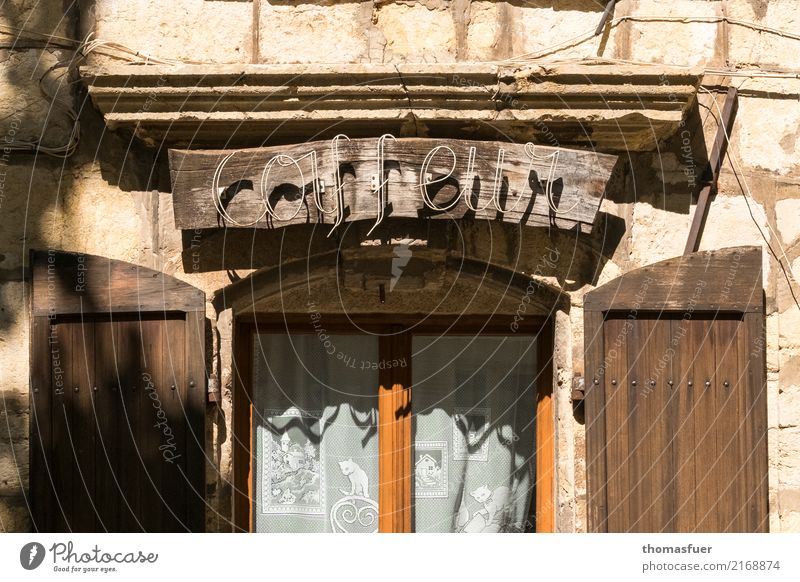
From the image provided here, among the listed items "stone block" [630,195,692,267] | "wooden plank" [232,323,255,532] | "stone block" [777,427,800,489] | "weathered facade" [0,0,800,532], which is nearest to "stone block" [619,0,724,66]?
"weathered facade" [0,0,800,532]

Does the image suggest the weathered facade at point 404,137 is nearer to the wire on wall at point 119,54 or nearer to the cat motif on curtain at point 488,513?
the wire on wall at point 119,54

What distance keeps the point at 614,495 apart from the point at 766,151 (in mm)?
1439

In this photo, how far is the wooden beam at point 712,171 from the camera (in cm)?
415

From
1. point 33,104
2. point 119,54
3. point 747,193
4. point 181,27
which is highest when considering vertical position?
point 181,27

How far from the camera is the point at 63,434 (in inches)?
154

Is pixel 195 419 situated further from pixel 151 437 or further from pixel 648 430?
pixel 648 430

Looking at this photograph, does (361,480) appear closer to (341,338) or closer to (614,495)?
(341,338)

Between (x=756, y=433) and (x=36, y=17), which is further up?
(x=36, y=17)

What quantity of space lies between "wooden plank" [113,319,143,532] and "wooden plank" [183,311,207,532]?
0.16m

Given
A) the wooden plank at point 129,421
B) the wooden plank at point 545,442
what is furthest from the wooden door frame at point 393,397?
the wooden plank at point 129,421

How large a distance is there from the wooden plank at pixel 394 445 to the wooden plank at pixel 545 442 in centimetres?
50

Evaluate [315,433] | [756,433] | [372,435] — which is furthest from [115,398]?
[756,433]

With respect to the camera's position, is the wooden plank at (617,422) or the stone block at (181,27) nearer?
the wooden plank at (617,422)

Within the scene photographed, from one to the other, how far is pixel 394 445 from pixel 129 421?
101 cm
